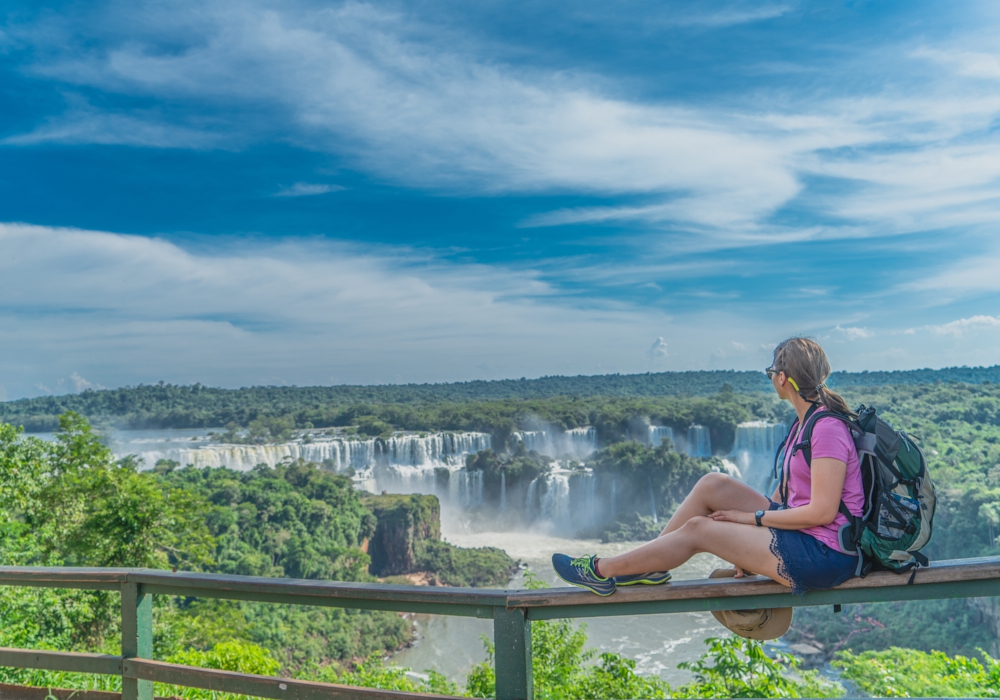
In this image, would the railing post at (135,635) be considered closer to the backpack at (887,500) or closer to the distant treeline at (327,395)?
the backpack at (887,500)

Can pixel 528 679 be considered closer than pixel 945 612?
Yes

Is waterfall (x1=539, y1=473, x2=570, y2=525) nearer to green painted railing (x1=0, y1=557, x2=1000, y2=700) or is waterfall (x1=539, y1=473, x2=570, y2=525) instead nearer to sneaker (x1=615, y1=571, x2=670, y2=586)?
green painted railing (x1=0, y1=557, x2=1000, y2=700)

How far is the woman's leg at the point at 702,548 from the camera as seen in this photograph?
176 cm

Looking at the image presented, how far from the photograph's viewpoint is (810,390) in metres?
1.98

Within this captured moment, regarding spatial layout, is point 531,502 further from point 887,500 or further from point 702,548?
point 887,500

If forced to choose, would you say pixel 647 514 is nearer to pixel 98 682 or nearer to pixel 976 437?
pixel 976 437

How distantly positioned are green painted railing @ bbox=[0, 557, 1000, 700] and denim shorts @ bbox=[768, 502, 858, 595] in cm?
2

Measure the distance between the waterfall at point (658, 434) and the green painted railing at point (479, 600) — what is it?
71.6m

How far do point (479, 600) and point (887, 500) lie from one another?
1.03 m

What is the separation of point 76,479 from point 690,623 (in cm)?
3321

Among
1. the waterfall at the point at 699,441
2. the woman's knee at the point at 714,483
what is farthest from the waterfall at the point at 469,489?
the woman's knee at the point at 714,483

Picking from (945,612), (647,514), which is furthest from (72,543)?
(647,514)

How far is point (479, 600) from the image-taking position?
5.45 feet

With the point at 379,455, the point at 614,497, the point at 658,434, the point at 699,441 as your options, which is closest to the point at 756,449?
the point at 699,441
